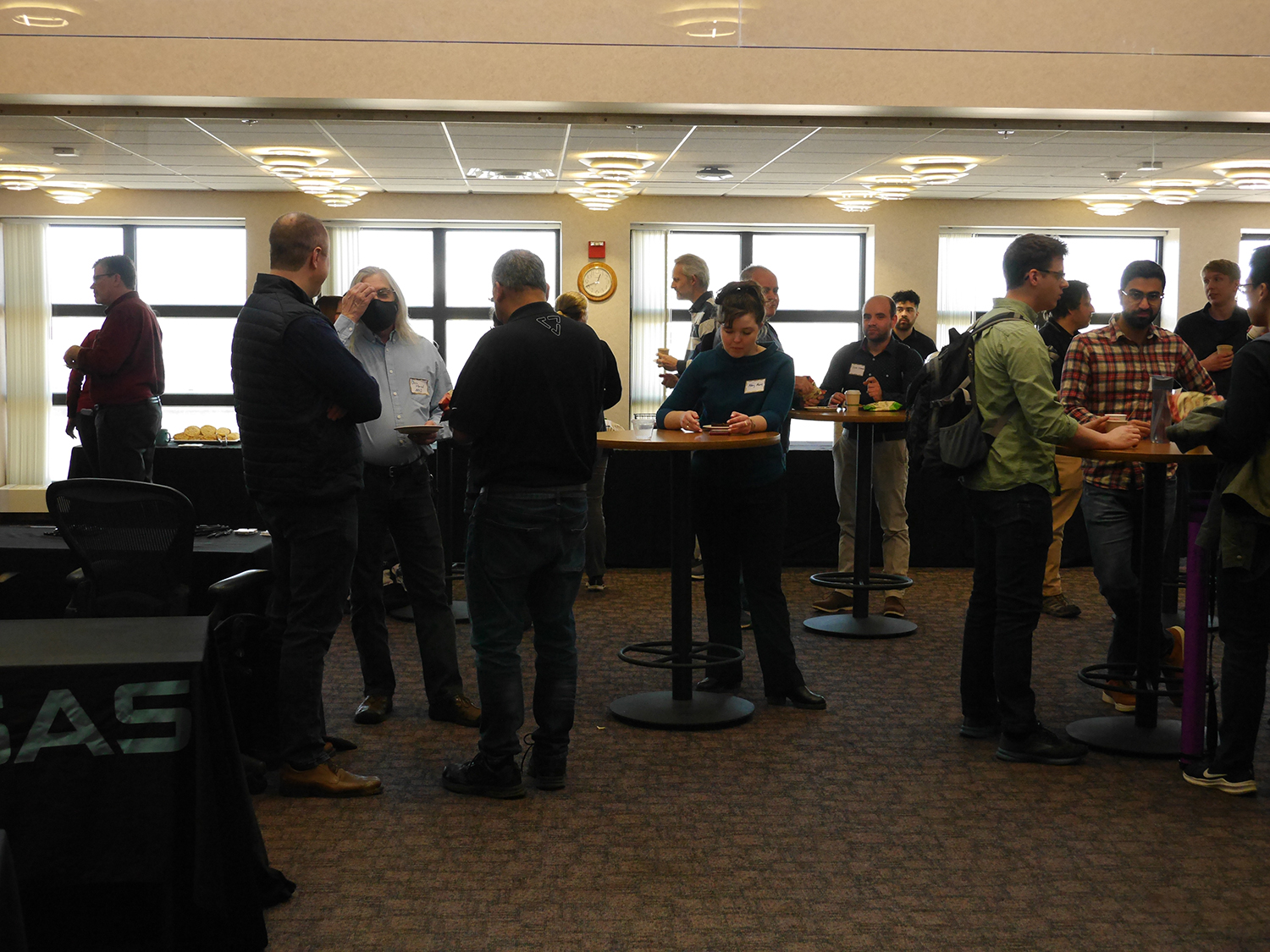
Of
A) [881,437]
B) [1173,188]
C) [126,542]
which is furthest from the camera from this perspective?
[1173,188]

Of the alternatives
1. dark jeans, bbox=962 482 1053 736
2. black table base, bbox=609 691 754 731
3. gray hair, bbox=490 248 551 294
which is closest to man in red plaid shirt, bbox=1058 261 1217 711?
dark jeans, bbox=962 482 1053 736

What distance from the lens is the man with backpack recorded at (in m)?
3.13

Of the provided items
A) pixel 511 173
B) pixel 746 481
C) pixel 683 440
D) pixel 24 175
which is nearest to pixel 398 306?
pixel 683 440

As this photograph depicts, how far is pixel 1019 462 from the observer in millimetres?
3223

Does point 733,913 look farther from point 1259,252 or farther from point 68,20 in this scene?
point 68,20

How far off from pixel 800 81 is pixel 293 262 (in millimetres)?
3949

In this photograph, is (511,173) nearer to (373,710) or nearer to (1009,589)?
(373,710)

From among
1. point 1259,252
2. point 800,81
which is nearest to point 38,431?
point 800,81

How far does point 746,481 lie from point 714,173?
5821 mm

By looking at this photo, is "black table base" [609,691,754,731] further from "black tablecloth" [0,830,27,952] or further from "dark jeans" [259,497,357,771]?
"black tablecloth" [0,830,27,952]

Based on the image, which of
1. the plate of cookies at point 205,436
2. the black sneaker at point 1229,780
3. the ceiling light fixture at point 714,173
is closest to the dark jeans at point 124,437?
the plate of cookies at point 205,436

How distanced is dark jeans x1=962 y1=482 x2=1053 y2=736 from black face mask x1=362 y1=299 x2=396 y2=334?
1.91 metres

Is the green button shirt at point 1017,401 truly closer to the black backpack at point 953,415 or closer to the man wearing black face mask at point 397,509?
the black backpack at point 953,415

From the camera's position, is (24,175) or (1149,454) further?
(24,175)
